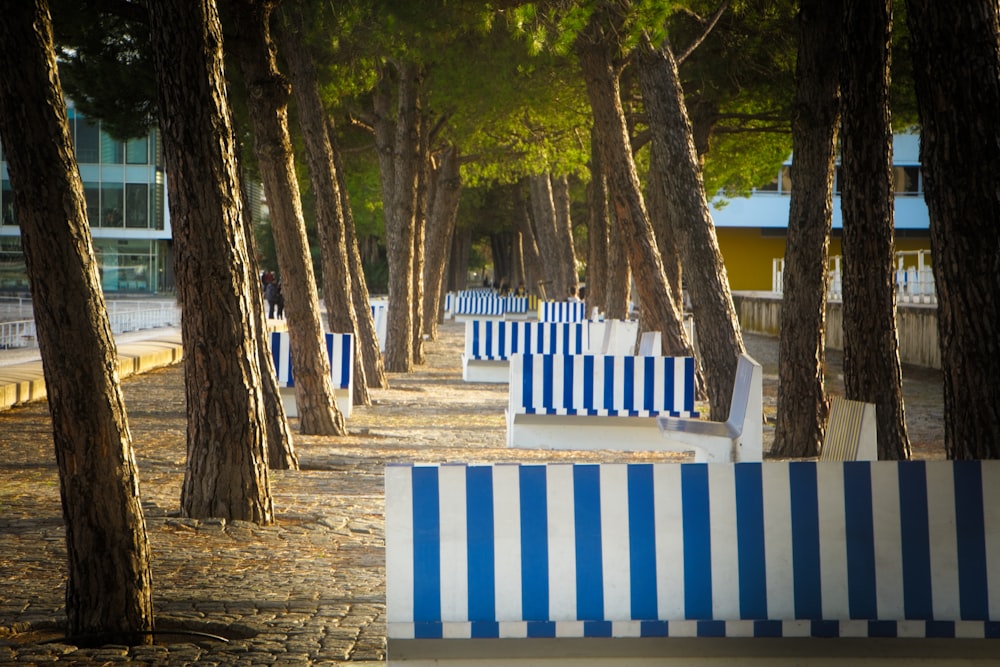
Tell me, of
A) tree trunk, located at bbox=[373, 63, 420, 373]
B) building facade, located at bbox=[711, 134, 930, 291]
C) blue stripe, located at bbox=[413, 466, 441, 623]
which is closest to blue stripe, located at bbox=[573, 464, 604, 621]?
blue stripe, located at bbox=[413, 466, 441, 623]

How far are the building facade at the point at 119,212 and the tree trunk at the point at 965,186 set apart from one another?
A: 6783cm

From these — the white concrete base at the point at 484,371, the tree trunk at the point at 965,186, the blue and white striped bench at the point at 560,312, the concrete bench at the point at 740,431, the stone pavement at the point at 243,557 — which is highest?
the tree trunk at the point at 965,186

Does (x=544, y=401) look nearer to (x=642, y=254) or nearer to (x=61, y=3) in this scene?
(x=642, y=254)

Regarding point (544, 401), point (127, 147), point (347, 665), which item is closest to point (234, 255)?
point (347, 665)

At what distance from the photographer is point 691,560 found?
4.53 meters

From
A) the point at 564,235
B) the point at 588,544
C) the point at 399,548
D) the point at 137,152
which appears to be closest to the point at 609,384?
the point at 588,544

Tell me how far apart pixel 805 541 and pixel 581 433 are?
895cm

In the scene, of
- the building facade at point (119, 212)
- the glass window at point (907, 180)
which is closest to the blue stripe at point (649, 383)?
the glass window at point (907, 180)

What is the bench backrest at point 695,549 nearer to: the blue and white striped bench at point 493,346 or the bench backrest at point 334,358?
the bench backrest at point 334,358

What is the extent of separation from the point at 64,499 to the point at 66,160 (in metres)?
1.43

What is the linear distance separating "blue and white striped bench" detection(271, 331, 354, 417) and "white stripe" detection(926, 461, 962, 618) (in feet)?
39.7

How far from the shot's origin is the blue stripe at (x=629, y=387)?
1319 cm

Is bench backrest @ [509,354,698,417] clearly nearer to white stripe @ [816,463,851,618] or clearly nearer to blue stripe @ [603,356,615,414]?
blue stripe @ [603,356,615,414]

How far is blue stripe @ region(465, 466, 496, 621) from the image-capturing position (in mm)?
4445
